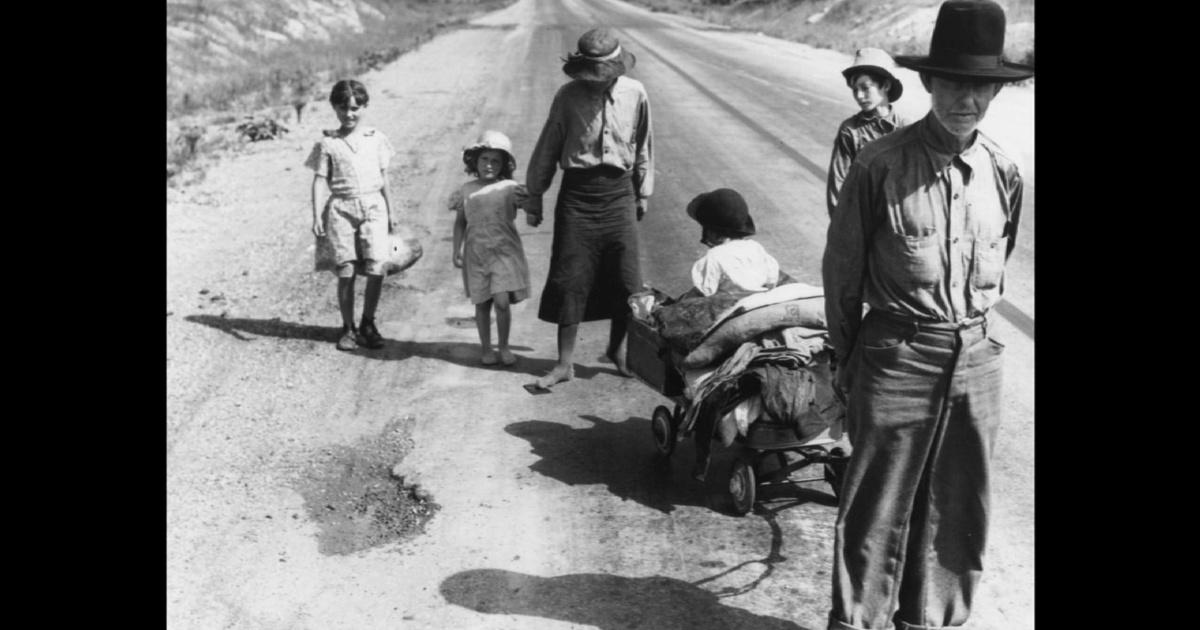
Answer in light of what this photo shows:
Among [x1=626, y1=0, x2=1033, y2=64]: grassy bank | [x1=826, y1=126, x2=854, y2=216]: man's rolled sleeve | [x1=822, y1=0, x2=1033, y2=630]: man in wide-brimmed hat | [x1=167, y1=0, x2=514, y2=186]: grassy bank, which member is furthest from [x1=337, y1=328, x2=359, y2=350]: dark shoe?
[x1=626, y1=0, x2=1033, y2=64]: grassy bank

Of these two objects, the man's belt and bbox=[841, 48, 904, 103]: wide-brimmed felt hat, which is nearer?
the man's belt

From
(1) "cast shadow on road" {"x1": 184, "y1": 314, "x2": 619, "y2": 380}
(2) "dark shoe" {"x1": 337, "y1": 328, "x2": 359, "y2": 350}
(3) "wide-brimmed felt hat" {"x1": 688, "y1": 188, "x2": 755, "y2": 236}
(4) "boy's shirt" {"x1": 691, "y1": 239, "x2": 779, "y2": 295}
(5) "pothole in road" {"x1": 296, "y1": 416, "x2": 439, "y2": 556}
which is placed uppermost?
(3) "wide-brimmed felt hat" {"x1": 688, "y1": 188, "x2": 755, "y2": 236}

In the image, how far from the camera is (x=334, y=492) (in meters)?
6.72

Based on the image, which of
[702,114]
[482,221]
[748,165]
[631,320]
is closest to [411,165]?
[748,165]

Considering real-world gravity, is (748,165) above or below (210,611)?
above

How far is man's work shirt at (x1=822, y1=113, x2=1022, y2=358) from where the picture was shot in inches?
171

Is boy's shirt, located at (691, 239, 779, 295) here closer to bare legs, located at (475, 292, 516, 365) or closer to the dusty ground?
the dusty ground

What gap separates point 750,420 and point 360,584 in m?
1.85

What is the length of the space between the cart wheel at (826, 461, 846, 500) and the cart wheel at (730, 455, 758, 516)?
40 cm

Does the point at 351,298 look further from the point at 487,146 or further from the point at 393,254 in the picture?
the point at 487,146

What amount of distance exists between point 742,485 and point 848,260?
1.91 m

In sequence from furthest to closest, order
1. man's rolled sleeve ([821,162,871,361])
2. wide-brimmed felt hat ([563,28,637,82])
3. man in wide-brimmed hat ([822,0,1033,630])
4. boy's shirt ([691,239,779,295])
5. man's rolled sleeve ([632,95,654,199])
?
1. man's rolled sleeve ([632,95,654,199])
2. wide-brimmed felt hat ([563,28,637,82])
3. boy's shirt ([691,239,779,295])
4. man's rolled sleeve ([821,162,871,361])
5. man in wide-brimmed hat ([822,0,1033,630])

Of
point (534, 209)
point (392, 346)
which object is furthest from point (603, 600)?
point (392, 346)
